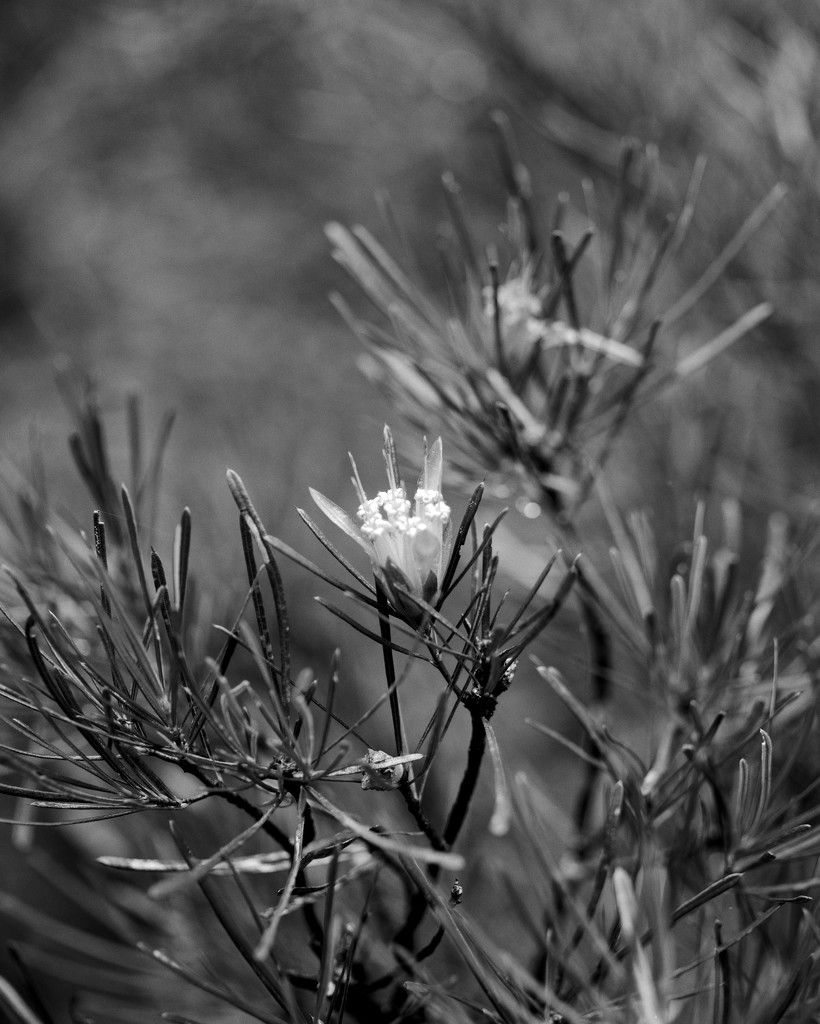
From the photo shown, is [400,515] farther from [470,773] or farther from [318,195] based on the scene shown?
[318,195]

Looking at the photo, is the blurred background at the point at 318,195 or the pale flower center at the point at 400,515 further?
the blurred background at the point at 318,195

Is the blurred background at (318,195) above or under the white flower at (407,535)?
above

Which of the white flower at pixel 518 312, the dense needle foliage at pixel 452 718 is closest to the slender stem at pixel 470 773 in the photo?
the dense needle foliage at pixel 452 718

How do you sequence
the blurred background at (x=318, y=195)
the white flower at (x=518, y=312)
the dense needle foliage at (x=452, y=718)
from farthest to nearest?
the blurred background at (x=318, y=195) → the white flower at (x=518, y=312) → the dense needle foliage at (x=452, y=718)

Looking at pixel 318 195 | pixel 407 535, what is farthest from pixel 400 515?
pixel 318 195

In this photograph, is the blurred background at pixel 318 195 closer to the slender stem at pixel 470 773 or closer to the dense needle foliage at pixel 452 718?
the dense needle foliage at pixel 452 718

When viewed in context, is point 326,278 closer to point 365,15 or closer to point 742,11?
point 365,15

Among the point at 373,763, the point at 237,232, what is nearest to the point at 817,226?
the point at 373,763

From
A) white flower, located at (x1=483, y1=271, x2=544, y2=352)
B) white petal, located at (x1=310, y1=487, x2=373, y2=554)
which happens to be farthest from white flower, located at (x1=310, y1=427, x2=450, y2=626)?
white flower, located at (x1=483, y1=271, x2=544, y2=352)
